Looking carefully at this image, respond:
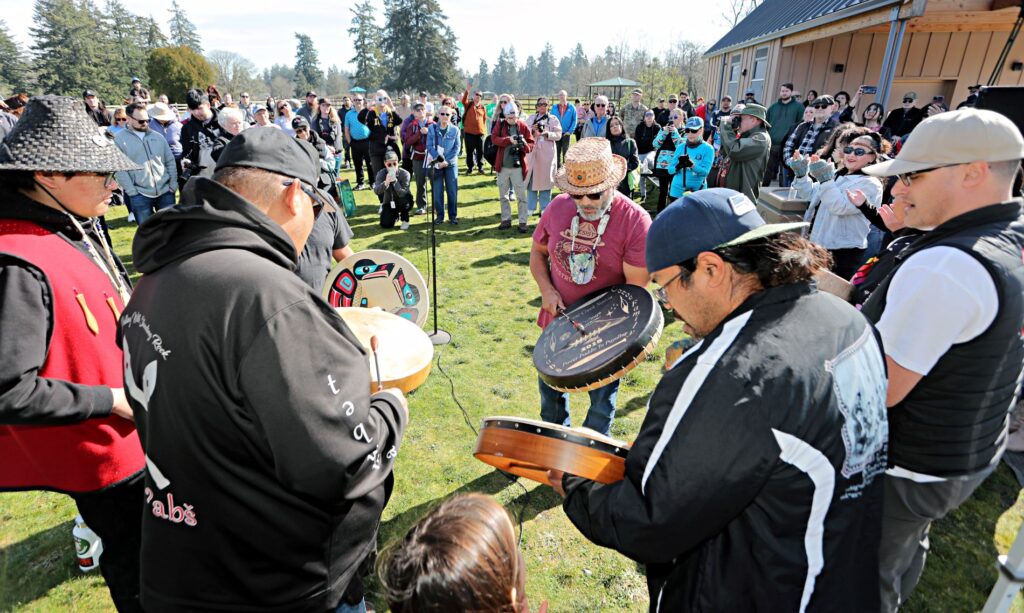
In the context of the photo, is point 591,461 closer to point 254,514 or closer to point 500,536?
point 500,536

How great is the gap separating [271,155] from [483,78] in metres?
121

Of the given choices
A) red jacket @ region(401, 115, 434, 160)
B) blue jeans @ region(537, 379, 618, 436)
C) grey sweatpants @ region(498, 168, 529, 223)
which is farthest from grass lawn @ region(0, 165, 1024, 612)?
red jacket @ region(401, 115, 434, 160)

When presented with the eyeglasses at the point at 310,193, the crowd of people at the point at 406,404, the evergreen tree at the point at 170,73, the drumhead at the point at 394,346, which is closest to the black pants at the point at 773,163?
the crowd of people at the point at 406,404

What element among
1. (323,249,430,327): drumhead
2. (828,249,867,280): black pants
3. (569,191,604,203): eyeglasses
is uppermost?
(569,191,604,203): eyeglasses

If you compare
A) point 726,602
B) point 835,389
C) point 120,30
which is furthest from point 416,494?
point 120,30

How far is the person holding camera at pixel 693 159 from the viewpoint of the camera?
352 inches

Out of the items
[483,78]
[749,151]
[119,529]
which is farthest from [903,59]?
[483,78]

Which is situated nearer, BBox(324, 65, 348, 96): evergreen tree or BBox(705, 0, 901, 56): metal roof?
BBox(705, 0, 901, 56): metal roof

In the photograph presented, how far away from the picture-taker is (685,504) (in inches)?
51.7

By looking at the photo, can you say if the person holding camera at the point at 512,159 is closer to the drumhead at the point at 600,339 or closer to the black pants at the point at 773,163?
the black pants at the point at 773,163

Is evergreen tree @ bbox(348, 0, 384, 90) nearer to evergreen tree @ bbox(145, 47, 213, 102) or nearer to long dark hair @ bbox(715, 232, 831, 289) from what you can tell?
evergreen tree @ bbox(145, 47, 213, 102)

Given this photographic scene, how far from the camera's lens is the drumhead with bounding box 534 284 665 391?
8.85 feet

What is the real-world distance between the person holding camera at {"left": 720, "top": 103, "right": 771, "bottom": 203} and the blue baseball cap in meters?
6.72

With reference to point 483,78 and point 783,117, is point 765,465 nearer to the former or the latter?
point 783,117
